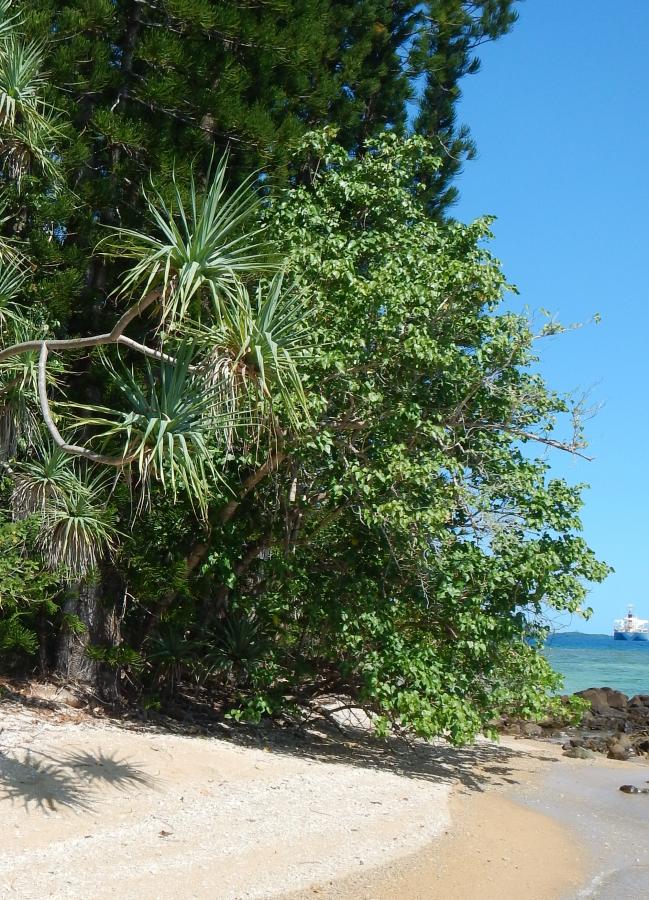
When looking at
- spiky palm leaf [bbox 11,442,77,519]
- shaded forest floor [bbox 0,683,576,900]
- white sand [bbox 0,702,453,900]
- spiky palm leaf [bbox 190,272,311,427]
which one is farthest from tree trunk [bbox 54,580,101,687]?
spiky palm leaf [bbox 190,272,311,427]

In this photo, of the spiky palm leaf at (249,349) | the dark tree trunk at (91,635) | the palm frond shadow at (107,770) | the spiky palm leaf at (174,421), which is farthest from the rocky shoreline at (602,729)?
the spiky palm leaf at (174,421)

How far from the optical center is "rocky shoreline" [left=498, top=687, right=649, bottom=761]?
16828mm

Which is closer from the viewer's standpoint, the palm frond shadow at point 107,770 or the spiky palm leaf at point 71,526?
the palm frond shadow at point 107,770

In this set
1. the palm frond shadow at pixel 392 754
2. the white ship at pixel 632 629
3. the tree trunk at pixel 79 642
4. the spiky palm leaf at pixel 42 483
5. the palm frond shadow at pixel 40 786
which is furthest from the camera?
the white ship at pixel 632 629

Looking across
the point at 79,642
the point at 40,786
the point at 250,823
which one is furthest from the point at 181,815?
the point at 79,642

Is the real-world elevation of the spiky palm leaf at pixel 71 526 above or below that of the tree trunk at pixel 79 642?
above

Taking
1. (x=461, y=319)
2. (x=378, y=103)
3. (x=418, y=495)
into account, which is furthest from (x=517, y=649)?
(x=378, y=103)

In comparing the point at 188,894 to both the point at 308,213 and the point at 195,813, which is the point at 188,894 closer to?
the point at 195,813

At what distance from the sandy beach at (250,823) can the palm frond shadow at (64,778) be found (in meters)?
0.02

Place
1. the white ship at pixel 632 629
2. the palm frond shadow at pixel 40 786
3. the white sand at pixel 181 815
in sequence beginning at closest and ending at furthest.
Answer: the white sand at pixel 181 815 → the palm frond shadow at pixel 40 786 → the white ship at pixel 632 629

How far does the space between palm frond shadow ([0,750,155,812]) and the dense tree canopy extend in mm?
1866

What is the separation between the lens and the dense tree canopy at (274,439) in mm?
10492

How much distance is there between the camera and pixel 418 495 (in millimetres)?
10633

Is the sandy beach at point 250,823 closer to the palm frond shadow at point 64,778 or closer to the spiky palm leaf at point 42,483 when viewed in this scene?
the palm frond shadow at point 64,778
